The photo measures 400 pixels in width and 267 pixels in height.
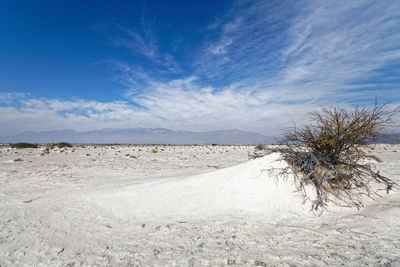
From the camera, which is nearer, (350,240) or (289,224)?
(350,240)

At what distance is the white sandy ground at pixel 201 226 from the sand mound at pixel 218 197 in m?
0.02

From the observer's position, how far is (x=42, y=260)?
244 cm

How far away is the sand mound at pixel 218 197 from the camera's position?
375cm

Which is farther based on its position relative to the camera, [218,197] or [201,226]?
[218,197]

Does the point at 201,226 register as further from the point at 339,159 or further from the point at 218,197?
the point at 339,159

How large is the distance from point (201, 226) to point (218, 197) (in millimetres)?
1076

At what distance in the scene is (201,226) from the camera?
10.7 feet

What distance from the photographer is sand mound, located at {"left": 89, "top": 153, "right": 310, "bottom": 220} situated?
375 centimetres

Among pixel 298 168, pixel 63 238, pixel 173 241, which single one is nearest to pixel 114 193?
pixel 63 238

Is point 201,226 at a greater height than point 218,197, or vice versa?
point 218,197

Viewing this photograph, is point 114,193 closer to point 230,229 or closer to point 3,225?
point 3,225

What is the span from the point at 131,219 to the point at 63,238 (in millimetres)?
1057

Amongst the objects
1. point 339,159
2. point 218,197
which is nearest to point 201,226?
point 218,197

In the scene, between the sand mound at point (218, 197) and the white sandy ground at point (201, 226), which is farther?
the sand mound at point (218, 197)
